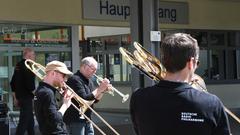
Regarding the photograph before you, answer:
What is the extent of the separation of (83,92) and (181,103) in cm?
400

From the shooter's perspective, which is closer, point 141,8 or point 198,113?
point 198,113

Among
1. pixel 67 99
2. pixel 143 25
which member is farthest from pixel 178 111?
pixel 143 25

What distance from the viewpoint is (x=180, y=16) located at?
15.5 m

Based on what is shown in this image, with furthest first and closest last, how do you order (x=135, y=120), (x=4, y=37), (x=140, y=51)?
(x=4, y=37), (x=140, y=51), (x=135, y=120)

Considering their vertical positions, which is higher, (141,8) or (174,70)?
(141,8)

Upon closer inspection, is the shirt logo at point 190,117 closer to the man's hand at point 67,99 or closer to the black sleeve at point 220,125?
the black sleeve at point 220,125

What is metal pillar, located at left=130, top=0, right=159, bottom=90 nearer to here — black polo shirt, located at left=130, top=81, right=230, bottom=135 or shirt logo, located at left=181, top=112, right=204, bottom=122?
black polo shirt, located at left=130, top=81, right=230, bottom=135

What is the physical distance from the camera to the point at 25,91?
983 cm

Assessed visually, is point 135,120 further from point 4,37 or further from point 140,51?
point 4,37

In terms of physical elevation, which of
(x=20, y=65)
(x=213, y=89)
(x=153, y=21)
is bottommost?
(x=213, y=89)

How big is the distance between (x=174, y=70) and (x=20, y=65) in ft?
24.7

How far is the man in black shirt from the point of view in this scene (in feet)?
31.8

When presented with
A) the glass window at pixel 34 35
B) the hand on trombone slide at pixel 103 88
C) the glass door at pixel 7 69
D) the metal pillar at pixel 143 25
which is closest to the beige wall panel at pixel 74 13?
the glass window at pixel 34 35

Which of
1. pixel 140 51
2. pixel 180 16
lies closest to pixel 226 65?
pixel 180 16
